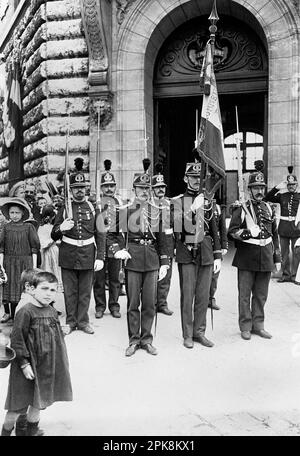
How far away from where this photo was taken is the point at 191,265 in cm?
607

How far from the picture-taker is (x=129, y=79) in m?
11.0

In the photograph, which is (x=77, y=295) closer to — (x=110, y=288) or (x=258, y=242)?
(x=110, y=288)

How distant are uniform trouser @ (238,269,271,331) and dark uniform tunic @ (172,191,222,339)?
0.44 meters

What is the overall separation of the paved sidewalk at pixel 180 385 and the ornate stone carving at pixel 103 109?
5.19 meters

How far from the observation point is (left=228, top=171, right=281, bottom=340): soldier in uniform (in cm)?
621

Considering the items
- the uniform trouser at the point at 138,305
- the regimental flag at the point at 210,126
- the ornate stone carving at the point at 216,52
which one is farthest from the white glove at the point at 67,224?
the ornate stone carving at the point at 216,52

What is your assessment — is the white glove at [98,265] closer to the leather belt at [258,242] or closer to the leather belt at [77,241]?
the leather belt at [77,241]

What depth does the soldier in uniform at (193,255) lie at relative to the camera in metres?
6.00

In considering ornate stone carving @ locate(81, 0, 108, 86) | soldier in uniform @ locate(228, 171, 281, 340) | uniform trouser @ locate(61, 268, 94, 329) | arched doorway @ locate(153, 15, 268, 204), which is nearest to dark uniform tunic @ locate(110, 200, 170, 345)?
uniform trouser @ locate(61, 268, 94, 329)

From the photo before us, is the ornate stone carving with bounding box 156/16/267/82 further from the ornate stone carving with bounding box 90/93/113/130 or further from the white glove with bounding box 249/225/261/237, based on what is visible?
the white glove with bounding box 249/225/261/237

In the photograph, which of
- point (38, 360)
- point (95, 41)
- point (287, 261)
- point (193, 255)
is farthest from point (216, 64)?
point (38, 360)

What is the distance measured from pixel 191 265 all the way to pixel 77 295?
147cm

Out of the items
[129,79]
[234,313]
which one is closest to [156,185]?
[234,313]

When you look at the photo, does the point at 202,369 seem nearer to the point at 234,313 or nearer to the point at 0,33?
the point at 234,313
